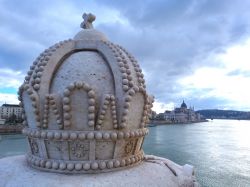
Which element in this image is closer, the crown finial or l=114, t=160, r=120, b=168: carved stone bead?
l=114, t=160, r=120, b=168: carved stone bead

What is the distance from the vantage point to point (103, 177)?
378 cm

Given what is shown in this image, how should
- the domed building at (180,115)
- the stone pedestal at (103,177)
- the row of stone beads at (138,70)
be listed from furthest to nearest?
the domed building at (180,115) → the row of stone beads at (138,70) → the stone pedestal at (103,177)

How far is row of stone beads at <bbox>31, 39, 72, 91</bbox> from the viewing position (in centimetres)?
399

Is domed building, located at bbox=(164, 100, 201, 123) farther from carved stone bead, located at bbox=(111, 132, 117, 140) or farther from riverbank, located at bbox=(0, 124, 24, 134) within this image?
carved stone bead, located at bbox=(111, 132, 117, 140)

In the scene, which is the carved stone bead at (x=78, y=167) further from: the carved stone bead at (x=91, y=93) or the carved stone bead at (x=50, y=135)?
the carved stone bead at (x=91, y=93)

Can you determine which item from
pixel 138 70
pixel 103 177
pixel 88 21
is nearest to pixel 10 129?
pixel 88 21

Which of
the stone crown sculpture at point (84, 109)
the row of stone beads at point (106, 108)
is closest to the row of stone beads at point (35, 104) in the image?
the stone crown sculpture at point (84, 109)

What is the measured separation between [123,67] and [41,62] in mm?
1069

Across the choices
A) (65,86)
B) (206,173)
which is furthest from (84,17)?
(206,173)

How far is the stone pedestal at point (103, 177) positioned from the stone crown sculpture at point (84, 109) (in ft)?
0.37

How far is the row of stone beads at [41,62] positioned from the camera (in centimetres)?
399

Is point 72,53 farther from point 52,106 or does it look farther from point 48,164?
point 48,164

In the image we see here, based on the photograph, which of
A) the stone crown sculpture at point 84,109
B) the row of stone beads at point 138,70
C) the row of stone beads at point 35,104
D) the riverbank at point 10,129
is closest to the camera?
the stone crown sculpture at point 84,109

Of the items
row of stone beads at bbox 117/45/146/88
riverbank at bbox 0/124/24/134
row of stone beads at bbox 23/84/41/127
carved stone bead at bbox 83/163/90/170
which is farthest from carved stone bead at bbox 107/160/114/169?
riverbank at bbox 0/124/24/134
